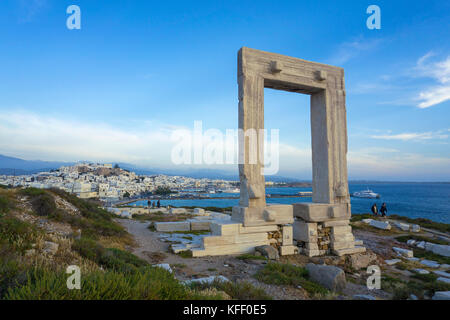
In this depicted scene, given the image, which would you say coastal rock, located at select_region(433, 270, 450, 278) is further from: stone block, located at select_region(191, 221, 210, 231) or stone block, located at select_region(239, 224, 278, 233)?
stone block, located at select_region(191, 221, 210, 231)

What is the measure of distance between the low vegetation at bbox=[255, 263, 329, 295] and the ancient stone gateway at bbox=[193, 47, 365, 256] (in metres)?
1.98

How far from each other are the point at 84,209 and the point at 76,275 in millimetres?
10400

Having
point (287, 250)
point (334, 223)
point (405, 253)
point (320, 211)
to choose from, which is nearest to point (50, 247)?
point (287, 250)

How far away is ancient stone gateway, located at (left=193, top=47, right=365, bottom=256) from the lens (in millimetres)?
7773

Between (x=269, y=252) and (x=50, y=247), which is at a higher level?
(x=50, y=247)

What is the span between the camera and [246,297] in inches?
149

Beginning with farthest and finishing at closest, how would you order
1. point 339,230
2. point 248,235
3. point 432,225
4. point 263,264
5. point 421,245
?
point 432,225, point 421,245, point 339,230, point 248,235, point 263,264

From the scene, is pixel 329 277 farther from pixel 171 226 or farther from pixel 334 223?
pixel 171 226

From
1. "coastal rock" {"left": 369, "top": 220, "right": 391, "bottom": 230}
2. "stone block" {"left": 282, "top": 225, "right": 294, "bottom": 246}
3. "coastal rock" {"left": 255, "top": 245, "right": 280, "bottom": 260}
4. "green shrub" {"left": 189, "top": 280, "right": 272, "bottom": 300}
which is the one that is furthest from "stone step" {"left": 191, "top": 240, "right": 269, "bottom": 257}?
"coastal rock" {"left": 369, "top": 220, "right": 391, "bottom": 230}

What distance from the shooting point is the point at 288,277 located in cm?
522

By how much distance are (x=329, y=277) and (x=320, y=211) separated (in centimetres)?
374

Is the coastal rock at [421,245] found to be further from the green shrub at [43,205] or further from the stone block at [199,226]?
the green shrub at [43,205]

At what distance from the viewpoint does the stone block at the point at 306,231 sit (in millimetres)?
8453

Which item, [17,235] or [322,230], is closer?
[17,235]
